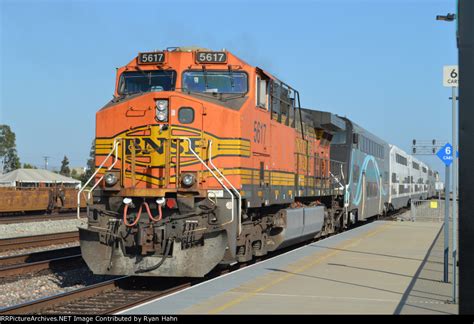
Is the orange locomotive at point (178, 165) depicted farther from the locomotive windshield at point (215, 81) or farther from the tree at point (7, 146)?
the tree at point (7, 146)

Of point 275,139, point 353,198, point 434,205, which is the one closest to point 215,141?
point 275,139

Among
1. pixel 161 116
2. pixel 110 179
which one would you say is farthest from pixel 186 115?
pixel 110 179

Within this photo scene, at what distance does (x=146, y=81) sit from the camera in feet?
38.4

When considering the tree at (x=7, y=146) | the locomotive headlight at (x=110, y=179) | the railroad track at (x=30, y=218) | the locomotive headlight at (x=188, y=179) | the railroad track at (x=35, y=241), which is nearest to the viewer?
the locomotive headlight at (x=188, y=179)

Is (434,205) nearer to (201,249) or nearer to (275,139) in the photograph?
(275,139)

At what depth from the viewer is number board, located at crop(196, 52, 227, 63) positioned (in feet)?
37.8

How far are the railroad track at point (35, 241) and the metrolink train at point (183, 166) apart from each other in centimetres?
726

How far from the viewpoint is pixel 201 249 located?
10195mm

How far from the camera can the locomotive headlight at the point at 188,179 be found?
33.7 feet

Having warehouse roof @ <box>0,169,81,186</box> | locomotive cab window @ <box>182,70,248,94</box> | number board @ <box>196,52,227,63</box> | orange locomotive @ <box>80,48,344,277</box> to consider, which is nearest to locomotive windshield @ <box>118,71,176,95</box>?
orange locomotive @ <box>80,48,344,277</box>

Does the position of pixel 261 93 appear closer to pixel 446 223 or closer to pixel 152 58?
pixel 152 58

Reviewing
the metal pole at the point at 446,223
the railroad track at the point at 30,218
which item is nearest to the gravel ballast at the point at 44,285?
the metal pole at the point at 446,223

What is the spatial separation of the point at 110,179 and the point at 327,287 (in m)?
4.26

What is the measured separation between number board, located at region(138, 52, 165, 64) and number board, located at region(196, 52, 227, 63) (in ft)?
2.34
